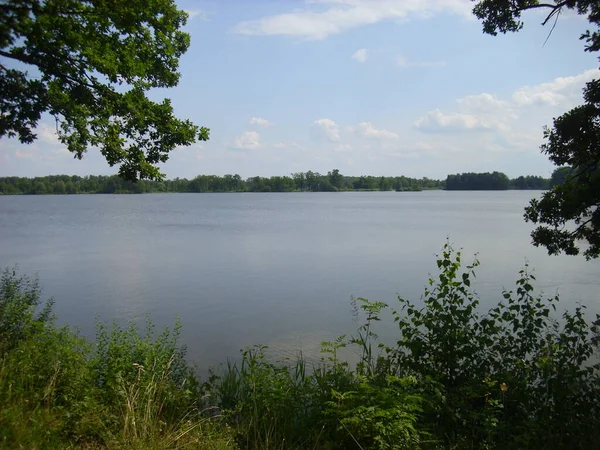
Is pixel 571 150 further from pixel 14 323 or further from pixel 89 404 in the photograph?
pixel 14 323

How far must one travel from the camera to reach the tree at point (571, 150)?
6.25 meters

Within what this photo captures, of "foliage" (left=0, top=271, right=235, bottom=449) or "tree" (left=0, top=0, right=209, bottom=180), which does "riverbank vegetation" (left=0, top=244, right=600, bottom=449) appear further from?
"tree" (left=0, top=0, right=209, bottom=180)

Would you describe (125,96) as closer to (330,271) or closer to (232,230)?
(330,271)

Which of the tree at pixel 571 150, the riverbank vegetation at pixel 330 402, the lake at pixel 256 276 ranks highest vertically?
the tree at pixel 571 150

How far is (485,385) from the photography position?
5699mm

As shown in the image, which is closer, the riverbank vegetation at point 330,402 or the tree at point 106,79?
the riverbank vegetation at point 330,402

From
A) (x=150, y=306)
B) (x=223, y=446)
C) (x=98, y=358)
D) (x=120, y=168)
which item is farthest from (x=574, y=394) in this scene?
(x=150, y=306)

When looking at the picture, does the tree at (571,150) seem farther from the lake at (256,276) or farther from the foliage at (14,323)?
the foliage at (14,323)

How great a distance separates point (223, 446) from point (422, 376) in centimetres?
304

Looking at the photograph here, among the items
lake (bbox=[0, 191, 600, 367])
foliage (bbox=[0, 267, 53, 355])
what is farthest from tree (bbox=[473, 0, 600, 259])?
foliage (bbox=[0, 267, 53, 355])

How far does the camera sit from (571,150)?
6.56 m

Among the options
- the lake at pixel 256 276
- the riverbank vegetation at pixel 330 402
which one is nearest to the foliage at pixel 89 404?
the riverbank vegetation at pixel 330 402

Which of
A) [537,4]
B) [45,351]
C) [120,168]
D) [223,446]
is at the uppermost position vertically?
[537,4]

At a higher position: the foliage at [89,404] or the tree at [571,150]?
the tree at [571,150]
